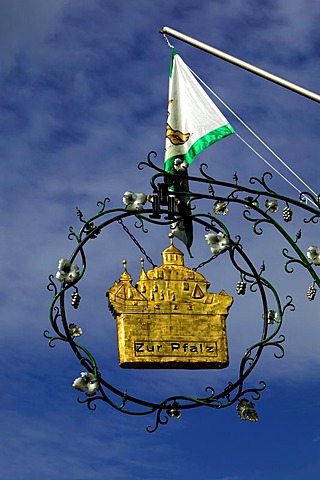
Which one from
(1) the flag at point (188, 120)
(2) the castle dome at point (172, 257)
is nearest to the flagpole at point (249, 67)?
(1) the flag at point (188, 120)

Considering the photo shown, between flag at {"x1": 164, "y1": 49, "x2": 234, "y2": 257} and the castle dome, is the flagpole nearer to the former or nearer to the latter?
flag at {"x1": 164, "y1": 49, "x2": 234, "y2": 257}

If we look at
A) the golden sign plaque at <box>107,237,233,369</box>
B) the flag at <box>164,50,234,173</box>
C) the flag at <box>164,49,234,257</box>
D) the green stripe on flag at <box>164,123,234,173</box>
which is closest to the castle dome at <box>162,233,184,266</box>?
the golden sign plaque at <box>107,237,233,369</box>

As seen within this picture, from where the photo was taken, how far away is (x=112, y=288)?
13.8 m

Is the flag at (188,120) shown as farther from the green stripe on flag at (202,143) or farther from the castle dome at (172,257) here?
the castle dome at (172,257)

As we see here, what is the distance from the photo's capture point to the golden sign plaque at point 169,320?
13531 millimetres

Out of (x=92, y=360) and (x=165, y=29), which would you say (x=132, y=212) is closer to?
(x=92, y=360)

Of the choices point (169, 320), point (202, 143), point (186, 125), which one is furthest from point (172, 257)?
point (186, 125)

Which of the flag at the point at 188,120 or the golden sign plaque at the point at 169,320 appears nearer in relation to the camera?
the golden sign plaque at the point at 169,320

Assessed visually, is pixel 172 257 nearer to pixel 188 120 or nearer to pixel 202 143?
pixel 202 143

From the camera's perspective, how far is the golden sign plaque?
1353 centimetres

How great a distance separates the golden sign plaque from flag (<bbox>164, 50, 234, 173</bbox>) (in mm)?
1487

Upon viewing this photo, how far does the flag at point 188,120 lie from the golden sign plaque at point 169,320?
4.88 feet

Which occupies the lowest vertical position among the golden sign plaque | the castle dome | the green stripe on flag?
the golden sign plaque

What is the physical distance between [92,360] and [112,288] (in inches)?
34.2
